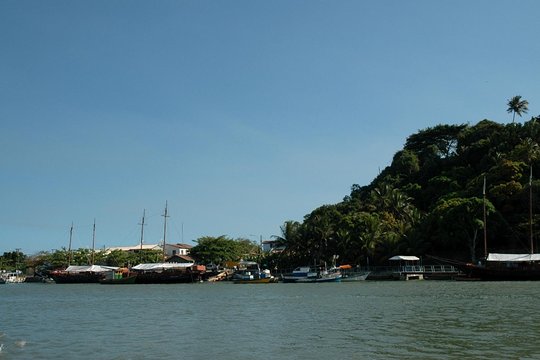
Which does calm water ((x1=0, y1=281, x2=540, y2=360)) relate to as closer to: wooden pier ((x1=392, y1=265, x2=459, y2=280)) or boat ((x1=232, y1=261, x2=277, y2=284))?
wooden pier ((x1=392, y1=265, x2=459, y2=280))

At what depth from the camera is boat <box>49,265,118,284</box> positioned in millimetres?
88312

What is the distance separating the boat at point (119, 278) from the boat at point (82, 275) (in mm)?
1697

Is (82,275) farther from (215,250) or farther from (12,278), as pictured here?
(12,278)

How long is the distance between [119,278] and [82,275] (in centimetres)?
940

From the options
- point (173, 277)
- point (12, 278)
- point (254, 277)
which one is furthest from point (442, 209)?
point (12, 278)

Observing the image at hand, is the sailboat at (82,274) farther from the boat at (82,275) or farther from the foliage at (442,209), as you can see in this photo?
the foliage at (442,209)

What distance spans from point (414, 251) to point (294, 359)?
5888 centimetres

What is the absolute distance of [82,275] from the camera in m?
89.2

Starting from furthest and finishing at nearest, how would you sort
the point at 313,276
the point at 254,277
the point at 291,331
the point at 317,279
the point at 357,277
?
the point at 254,277 < the point at 313,276 < the point at 357,277 < the point at 317,279 < the point at 291,331

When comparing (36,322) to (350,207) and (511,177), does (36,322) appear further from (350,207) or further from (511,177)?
(350,207)

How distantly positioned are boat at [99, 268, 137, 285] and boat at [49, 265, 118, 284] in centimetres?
170

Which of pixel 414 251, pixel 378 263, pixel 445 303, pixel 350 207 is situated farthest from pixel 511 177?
pixel 445 303

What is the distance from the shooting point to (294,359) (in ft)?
51.1

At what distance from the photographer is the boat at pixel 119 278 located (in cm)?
8057
